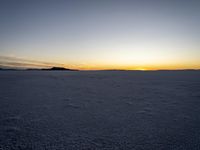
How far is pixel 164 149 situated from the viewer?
1266 mm

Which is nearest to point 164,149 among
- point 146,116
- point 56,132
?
point 146,116

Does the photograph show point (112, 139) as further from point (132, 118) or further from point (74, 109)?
point (74, 109)

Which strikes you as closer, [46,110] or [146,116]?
[146,116]

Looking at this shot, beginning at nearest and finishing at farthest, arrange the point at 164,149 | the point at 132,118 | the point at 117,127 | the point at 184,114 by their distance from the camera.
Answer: the point at 164,149, the point at 117,127, the point at 132,118, the point at 184,114

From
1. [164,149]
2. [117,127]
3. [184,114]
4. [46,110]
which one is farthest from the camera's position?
[46,110]

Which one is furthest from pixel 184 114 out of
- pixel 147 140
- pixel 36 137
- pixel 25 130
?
pixel 25 130

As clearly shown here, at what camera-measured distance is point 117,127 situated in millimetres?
1705

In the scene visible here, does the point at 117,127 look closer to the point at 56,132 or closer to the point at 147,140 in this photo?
the point at 147,140

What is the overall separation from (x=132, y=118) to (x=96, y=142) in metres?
0.80

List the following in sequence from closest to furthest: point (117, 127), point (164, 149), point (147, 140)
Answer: point (164, 149)
point (147, 140)
point (117, 127)

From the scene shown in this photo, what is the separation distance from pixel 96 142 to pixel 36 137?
2.09 feet

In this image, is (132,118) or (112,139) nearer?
(112,139)

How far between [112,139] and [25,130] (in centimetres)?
100

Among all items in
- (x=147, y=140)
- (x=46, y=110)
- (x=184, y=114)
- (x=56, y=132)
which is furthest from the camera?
(x=46, y=110)
